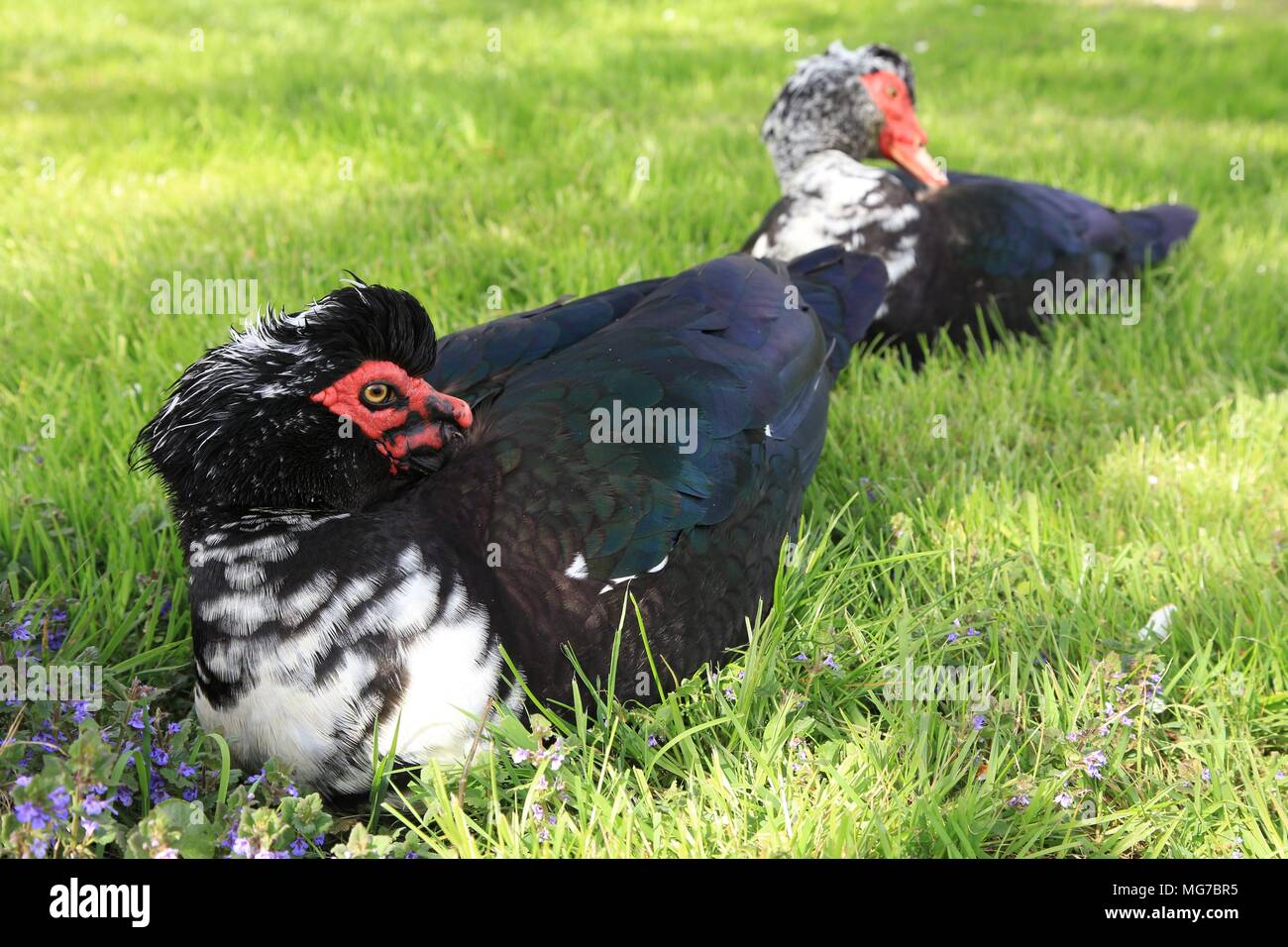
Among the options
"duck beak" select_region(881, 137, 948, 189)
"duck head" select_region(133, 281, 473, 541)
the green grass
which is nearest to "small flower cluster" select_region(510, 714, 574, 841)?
the green grass

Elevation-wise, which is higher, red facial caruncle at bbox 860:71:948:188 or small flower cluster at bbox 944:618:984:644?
red facial caruncle at bbox 860:71:948:188

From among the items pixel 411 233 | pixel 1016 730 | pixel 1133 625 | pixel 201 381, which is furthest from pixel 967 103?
pixel 201 381

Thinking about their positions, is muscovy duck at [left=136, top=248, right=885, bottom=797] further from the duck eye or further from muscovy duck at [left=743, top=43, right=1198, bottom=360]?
muscovy duck at [left=743, top=43, right=1198, bottom=360]

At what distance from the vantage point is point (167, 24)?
26.3ft

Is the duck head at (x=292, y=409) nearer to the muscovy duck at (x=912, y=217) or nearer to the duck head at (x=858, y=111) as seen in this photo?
the muscovy duck at (x=912, y=217)

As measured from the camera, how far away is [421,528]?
2172 millimetres

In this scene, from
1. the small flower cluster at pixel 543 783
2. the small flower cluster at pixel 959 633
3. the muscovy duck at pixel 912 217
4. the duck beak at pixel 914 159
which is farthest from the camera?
the duck beak at pixel 914 159

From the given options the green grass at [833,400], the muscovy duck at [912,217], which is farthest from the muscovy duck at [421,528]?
the muscovy duck at [912,217]

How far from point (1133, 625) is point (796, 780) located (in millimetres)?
1030

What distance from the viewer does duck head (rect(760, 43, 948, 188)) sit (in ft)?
→ 14.4

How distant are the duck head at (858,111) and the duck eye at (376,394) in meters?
2.78

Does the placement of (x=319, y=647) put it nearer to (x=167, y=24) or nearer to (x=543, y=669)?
(x=543, y=669)

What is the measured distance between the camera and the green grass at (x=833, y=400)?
213 centimetres

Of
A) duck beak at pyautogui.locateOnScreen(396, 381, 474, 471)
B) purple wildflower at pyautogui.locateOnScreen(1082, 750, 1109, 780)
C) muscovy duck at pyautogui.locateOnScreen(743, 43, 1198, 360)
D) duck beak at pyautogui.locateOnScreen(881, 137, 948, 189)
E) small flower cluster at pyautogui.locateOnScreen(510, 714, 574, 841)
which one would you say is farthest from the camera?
duck beak at pyautogui.locateOnScreen(881, 137, 948, 189)
